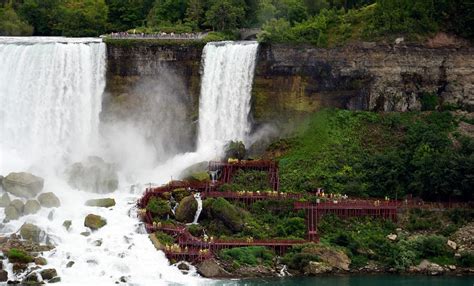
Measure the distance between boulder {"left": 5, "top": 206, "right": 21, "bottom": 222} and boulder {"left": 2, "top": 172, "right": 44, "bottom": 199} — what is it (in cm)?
286

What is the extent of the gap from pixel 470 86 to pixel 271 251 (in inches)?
1019

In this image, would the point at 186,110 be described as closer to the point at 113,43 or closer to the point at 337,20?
the point at 113,43

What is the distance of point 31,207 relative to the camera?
74812mm

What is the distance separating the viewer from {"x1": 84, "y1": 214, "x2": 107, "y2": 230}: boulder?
7312cm

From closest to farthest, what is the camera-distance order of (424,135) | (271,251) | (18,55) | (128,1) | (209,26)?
(271,251)
(424,135)
(18,55)
(209,26)
(128,1)

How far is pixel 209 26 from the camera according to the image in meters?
101

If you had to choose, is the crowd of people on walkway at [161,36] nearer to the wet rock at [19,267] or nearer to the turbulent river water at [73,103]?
the turbulent river water at [73,103]

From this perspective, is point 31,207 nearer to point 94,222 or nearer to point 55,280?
point 94,222

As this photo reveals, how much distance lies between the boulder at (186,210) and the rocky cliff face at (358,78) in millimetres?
14999

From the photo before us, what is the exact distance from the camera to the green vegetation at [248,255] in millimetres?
69062

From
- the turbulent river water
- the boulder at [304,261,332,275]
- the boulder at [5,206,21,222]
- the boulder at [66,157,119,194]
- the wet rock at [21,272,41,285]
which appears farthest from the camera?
the turbulent river water

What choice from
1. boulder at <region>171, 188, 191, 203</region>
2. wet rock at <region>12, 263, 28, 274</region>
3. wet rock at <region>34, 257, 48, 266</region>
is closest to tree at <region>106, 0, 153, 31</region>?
boulder at <region>171, 188, 191, 203</region>

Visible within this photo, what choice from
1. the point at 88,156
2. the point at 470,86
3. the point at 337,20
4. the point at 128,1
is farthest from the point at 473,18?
the point at 128,1

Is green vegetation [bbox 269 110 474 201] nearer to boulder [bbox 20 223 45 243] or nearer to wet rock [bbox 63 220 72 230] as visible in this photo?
wet rock [bbox 63 220 72 230]
